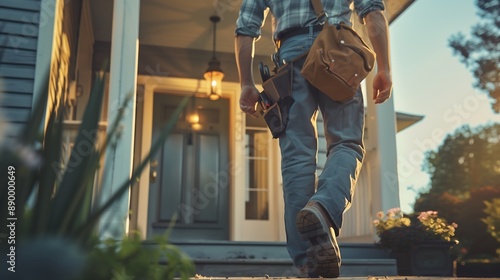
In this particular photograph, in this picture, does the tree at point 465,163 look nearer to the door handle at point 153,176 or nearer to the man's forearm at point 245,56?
the door handle at point 153,176

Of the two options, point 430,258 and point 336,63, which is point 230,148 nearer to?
point 430,258

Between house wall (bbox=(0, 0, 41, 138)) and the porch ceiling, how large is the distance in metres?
1.48

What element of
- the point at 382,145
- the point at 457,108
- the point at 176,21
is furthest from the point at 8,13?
the point at 457,108

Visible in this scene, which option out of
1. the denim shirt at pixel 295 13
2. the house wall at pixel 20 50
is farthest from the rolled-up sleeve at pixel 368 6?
the house wall at pixel 20 50

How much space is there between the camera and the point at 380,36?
6.34 feet

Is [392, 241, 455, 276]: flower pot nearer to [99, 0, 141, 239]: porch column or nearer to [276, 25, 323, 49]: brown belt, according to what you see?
[99, 0, 141, 239]: porch column

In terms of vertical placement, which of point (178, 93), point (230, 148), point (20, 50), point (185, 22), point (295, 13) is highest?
point (185, 22)

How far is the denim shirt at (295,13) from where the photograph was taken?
1.92m

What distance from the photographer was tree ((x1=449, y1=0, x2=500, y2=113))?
11.3 meters

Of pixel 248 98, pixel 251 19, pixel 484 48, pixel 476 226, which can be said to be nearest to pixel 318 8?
pixel 251 19

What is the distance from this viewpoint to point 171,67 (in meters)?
5.89

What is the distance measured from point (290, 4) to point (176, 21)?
351cm

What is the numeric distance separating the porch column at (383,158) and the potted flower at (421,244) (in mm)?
510

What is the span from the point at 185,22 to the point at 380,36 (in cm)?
363
